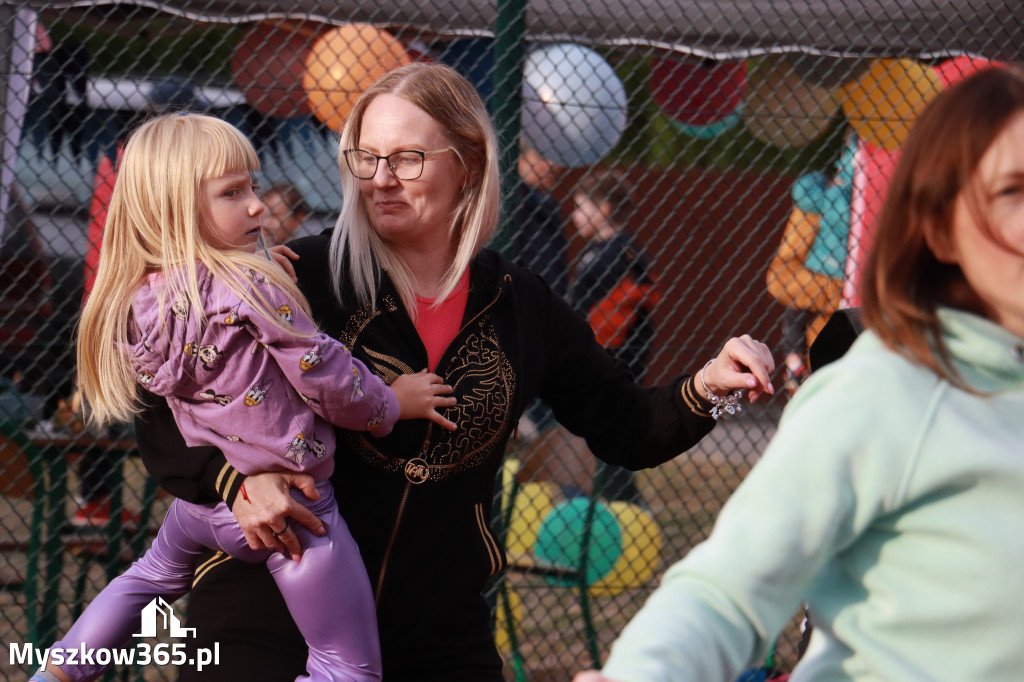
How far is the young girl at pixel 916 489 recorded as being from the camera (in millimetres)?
993

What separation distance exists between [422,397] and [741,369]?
2.00ft

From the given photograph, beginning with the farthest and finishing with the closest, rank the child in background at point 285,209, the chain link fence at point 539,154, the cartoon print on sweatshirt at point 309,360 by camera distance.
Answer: the child in background at point 285,209 < the chain link fence at point 539,154 < the cartoon print on sweatshirt at point 309,360

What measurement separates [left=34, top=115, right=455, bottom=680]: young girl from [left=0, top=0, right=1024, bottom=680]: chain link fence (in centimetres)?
157

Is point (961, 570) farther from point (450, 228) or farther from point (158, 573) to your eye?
point (158, 573)

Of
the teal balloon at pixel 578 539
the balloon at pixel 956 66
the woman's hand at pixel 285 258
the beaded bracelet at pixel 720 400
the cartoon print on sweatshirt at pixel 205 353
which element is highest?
the balloon at pixel 956 66

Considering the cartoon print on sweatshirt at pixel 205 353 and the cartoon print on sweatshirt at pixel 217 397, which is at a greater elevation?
the cartoon print on sweatshirt at pixel 205 353

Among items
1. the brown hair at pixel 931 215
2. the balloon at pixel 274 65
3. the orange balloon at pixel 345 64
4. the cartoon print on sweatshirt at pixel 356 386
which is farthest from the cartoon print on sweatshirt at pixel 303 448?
the balloon at pixel 274 65

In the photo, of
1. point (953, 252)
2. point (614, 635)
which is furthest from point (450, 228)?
point (614, 635)

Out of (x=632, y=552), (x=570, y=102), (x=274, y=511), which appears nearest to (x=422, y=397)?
(x=274, y=511)

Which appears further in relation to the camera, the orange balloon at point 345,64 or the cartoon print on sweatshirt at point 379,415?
the orange balloon at point 345,64

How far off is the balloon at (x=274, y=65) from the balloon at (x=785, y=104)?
5.75 feet

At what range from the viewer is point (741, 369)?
1966mm

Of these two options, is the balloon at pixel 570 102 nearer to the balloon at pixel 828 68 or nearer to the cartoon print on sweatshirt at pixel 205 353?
the balloon at pixel 828 68

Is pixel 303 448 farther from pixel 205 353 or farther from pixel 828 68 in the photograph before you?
pixel 828 68
